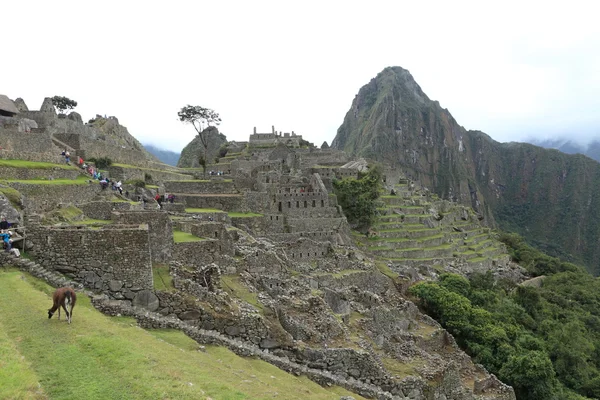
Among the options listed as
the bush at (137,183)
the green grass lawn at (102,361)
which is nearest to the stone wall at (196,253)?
the green grass lawn at (102,361)

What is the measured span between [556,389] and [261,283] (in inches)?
844

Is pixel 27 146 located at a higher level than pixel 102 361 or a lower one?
higher

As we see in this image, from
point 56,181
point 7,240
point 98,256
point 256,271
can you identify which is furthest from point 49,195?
point 256,271

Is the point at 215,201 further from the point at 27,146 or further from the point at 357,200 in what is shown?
the point at 357,200

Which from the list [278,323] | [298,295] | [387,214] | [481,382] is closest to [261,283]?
[298,295]

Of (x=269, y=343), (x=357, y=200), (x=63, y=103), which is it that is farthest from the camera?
(x=63, y=103)

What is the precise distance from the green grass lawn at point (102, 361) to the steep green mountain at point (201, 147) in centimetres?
6028

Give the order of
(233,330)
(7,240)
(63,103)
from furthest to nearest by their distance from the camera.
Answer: (63,103)
(233,330)
(7,240)

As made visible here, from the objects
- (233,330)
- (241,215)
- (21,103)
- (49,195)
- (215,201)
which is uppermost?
(21,103)

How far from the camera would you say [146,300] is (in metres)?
13.1

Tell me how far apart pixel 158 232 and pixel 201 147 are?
62.4 m

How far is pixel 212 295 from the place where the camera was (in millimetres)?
14398

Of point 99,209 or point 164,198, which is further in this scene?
point 164,198

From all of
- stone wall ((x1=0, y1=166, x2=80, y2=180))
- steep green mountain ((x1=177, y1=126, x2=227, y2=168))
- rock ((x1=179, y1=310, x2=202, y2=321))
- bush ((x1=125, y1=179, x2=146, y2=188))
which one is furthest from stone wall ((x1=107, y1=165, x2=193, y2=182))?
steep green mountain ((x1=177, y1=126, x2=227, y2=168))
